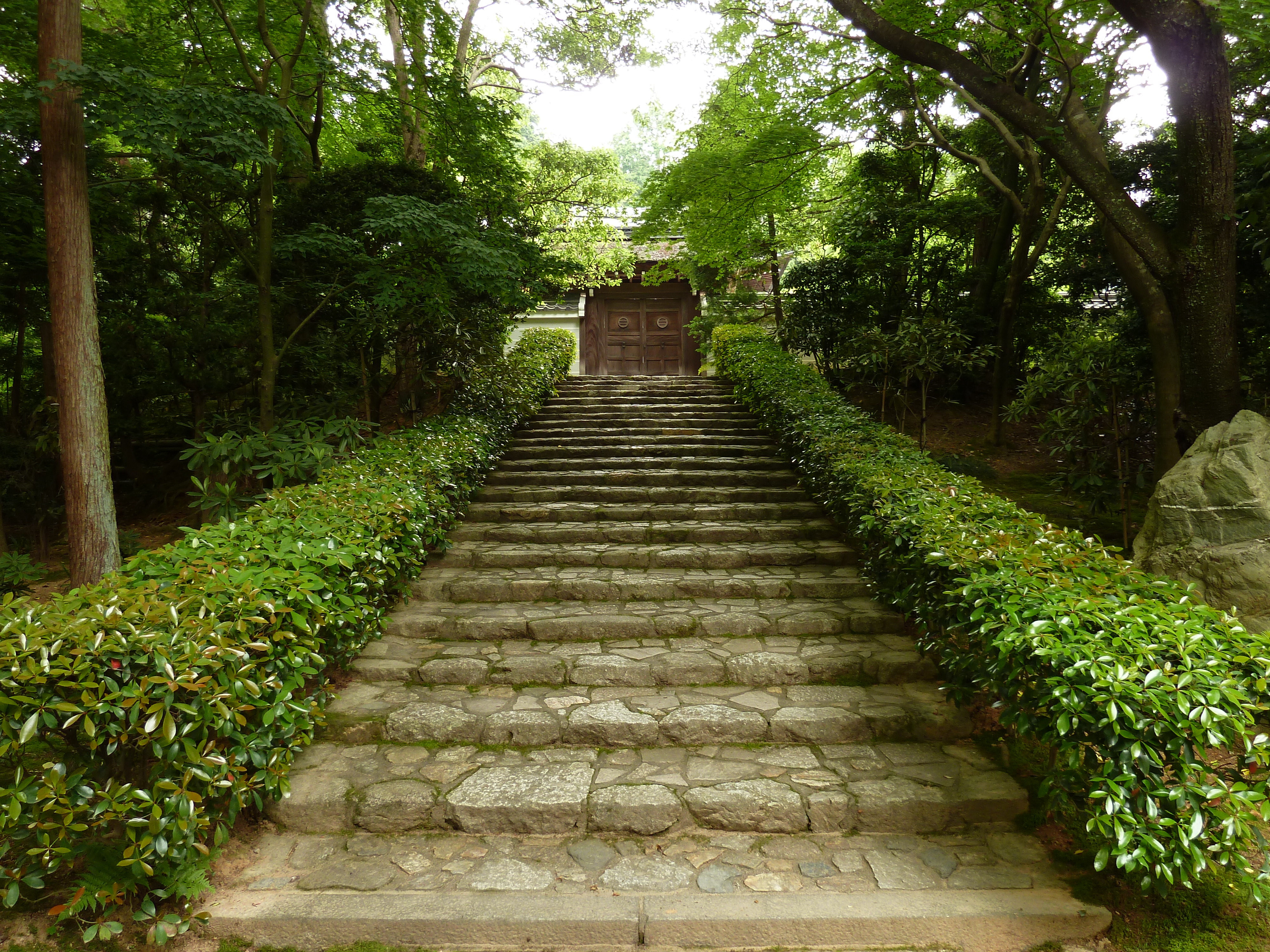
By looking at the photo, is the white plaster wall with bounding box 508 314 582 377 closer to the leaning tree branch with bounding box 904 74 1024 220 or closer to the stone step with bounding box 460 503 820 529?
the leaning tree branch with bounding box 904 74 1024 220

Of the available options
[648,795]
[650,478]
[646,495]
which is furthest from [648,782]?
[650,478]

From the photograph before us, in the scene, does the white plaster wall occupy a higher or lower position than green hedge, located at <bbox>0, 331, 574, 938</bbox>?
higher

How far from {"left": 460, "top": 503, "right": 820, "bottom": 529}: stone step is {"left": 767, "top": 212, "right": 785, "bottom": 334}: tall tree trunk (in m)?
5.82

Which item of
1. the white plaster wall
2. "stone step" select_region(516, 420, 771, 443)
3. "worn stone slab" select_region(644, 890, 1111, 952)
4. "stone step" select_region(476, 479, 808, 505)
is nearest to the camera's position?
"worn stone slab" select_region(644, 890, 1111, 952)

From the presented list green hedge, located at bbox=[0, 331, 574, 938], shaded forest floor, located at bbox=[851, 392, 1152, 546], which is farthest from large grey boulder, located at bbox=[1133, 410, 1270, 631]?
green hedge, located at bbox=[0, 331, 574, 938]

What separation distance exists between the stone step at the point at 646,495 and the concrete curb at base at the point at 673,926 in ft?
15.3

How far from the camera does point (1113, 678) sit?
2514mm

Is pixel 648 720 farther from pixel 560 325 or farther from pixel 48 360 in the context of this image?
pixel 560 325

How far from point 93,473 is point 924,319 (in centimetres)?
916

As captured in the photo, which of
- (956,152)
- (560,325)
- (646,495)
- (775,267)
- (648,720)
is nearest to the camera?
(648,720)

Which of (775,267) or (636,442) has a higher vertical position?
(775,267)

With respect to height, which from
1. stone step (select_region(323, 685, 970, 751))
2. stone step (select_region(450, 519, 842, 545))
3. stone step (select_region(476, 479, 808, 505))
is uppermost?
stone step (select_region(476, 479, 808, 505))

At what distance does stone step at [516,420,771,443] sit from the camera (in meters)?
9.06

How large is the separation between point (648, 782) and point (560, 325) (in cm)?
1483
